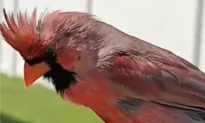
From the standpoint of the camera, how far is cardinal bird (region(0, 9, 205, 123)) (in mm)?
1707

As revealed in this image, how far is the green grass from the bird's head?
4.01 ft

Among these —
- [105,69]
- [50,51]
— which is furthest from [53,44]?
[105,69]

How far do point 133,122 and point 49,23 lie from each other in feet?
1.04

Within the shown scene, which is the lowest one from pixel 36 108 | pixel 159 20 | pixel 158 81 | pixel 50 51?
pixel 36 108

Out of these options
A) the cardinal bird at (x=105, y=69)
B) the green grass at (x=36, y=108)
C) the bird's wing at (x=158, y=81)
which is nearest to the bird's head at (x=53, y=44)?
the cardinal bird at (x=105, y=69)

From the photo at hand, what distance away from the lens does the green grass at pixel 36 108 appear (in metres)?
3.13

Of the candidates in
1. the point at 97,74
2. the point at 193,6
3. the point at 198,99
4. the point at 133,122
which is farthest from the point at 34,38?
the point at 193,6

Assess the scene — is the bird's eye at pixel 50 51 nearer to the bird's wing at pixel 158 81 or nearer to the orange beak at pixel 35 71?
the orange beak at pixel 35 71

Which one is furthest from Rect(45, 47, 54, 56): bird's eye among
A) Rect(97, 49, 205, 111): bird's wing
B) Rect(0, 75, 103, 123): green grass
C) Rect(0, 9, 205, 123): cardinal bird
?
Rect(0, 75, 103, 123): green grass

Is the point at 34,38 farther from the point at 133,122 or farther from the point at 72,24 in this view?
the point at 133,122

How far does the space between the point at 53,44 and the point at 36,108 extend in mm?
1622

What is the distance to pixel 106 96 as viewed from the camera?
5.78 feet

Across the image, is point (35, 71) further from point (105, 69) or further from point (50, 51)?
point (105, 69)

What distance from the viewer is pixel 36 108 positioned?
3281mm
